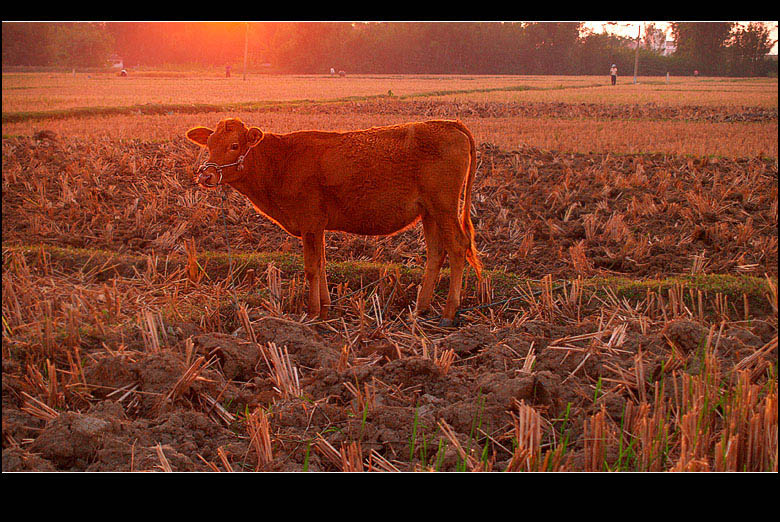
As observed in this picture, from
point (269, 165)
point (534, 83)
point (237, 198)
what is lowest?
point (237, 198)

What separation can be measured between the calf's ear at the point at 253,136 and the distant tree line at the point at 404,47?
932 mm

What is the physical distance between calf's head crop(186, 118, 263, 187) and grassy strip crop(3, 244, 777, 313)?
1248 mm

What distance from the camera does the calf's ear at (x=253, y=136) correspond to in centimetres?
461

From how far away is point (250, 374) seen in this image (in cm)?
443

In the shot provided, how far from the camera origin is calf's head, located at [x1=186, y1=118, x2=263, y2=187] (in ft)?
15.1

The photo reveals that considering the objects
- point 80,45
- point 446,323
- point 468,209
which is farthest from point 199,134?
point 446,323

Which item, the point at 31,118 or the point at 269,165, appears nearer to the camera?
the point at 269,165

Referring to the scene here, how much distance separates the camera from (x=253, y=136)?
4641 millimetres

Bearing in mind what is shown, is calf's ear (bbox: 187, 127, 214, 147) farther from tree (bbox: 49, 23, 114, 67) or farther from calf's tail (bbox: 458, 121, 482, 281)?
calf's tail (bbox: 458, 121, 482, 281)

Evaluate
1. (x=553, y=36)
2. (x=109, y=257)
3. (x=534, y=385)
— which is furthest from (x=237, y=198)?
(x=534, y=385)

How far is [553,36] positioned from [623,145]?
3159mm

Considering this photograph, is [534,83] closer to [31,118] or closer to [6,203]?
[31,118]

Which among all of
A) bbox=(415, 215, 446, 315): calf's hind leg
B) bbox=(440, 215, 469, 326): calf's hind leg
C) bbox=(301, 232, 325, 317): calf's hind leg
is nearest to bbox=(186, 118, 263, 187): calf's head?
bbox=(301, 232, 325, 317): calf's hind leg

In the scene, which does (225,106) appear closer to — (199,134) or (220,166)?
(199,134)
